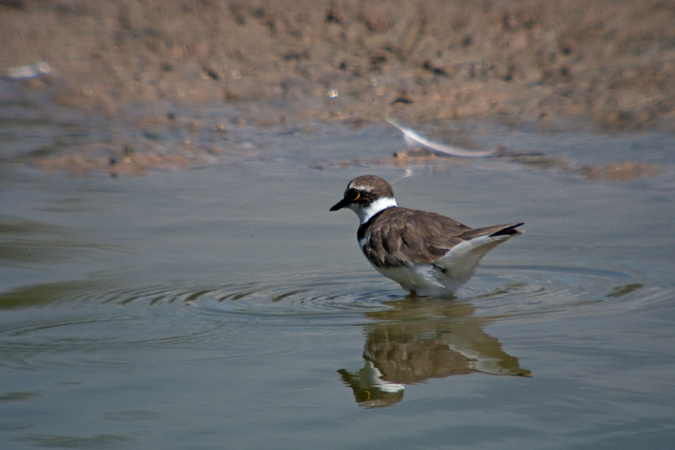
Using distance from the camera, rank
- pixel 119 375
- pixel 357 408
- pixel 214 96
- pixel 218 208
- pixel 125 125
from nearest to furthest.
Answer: pixel 357 408, pixel 119 375, pixel 218 208, pixel 125 125, pixel 214 96

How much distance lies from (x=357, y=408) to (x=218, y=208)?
495cm

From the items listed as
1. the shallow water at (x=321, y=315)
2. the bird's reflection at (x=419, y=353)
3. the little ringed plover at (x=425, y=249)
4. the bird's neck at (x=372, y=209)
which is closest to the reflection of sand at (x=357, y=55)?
the shallow water at (x=321, y=315)

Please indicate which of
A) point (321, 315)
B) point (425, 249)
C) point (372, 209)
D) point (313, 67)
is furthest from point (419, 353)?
point (313, 67)

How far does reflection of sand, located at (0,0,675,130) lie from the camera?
40.2ft

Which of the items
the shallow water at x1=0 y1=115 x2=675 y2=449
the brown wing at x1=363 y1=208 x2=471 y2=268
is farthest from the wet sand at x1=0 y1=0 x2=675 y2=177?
the brown wing at x1=363 y1=208 x2=471 y2=268

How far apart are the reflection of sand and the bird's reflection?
6359mm

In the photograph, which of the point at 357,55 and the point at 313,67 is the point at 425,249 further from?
the point at 357,55

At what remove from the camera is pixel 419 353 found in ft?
16.8

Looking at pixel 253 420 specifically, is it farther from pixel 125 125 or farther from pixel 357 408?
pixel 125 125

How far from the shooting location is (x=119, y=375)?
481cm

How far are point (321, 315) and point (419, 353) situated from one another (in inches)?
41.0

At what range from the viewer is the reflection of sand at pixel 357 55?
12.3 m

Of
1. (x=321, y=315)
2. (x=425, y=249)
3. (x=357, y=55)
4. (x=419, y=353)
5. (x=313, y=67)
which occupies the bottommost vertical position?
(x=419, y=353)

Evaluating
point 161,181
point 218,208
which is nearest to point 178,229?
point 218,208
